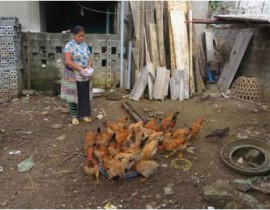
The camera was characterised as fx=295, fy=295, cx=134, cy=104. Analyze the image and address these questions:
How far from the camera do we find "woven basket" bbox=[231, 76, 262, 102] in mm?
6438

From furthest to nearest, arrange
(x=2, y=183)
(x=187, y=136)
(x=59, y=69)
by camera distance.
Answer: (x=59, y=69) < (x=187, y=136) < (x=2, y=183)

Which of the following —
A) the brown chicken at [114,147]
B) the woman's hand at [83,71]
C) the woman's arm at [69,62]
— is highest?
the woman's arm at [69,62]

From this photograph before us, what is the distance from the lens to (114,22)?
24.6ft

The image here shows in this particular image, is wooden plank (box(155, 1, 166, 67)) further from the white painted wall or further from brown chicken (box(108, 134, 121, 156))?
brown chicken (box(108, 134, 121, 156))

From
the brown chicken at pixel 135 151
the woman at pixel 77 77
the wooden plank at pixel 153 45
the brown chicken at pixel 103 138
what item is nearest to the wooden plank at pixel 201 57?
the wooden plank at pixel 153 45

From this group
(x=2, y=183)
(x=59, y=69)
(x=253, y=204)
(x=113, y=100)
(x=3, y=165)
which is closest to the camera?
(x=253, y=204)

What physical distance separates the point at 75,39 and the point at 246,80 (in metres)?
3.89

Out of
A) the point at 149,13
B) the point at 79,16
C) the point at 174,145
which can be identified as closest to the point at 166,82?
the point at 149,13

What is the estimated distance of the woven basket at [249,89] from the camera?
21.1ft

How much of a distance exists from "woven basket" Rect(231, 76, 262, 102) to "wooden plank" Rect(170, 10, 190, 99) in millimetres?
1144

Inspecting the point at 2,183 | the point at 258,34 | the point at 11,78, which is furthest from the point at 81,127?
the point at 258,34

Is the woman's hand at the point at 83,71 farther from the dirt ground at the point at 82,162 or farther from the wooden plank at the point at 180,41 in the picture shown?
the wooden plank at the point at 180,41

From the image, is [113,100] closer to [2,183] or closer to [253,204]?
[2,183]

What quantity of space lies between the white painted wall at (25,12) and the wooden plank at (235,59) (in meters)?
4.64
